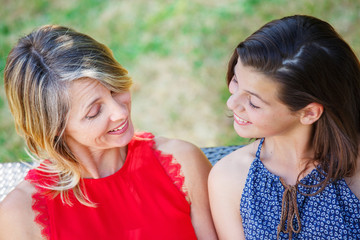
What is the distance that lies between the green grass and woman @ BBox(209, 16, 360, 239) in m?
1.88

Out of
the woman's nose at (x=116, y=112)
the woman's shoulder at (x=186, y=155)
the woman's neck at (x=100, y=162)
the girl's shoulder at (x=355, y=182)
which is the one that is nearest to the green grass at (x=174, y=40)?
the woman's shoulder at (x=186, y=155)

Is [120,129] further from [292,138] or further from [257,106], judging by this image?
[292,138]

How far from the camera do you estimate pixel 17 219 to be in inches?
78.8

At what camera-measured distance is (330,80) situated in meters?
1.88

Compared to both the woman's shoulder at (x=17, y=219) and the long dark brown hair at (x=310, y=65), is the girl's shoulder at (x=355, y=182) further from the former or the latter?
the woman's shoulder at (x=17, y=219)

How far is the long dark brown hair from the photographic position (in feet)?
6.07

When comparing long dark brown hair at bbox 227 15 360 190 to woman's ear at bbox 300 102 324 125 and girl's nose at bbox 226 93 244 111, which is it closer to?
woman's ear at bbox 300 102 324 125

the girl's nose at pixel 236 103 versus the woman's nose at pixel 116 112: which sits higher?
the girl's nose at pixel 236 103

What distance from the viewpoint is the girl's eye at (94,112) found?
204 cm

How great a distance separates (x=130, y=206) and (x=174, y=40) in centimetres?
307

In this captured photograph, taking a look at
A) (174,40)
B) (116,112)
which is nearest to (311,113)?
(116,112)

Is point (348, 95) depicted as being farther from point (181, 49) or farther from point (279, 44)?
point (181, 49)

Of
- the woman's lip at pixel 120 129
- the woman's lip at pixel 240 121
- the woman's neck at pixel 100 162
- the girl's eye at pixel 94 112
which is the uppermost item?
the girl's eye at pixel 94 112

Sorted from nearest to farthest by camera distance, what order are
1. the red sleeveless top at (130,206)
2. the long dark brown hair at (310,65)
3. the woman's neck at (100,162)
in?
the long dark brown hair at (310,65) → the red sleeveless top at (130,206) → the woman's neck at (100,162)
